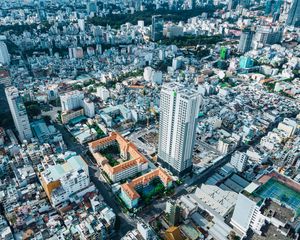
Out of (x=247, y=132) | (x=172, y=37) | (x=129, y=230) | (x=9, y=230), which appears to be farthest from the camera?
(x=172, y=37)

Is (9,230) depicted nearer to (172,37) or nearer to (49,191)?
(49,191)

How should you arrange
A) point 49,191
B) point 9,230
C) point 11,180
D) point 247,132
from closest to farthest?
point 9,230 < point 49,191 < point 11,180 < point 247,132

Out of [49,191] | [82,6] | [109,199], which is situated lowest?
[109,199]

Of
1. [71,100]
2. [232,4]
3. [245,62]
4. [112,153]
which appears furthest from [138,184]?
[232,4]

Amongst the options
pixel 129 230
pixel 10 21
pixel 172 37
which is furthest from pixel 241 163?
pixel 10 21

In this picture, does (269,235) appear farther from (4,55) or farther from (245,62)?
(4,55)

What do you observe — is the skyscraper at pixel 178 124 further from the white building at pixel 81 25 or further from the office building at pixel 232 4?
the office building at pixel 232 4

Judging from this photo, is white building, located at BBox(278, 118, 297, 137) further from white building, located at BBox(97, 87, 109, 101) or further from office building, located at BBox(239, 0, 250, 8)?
office building, located at BBox(239, 0, 250, 8)
